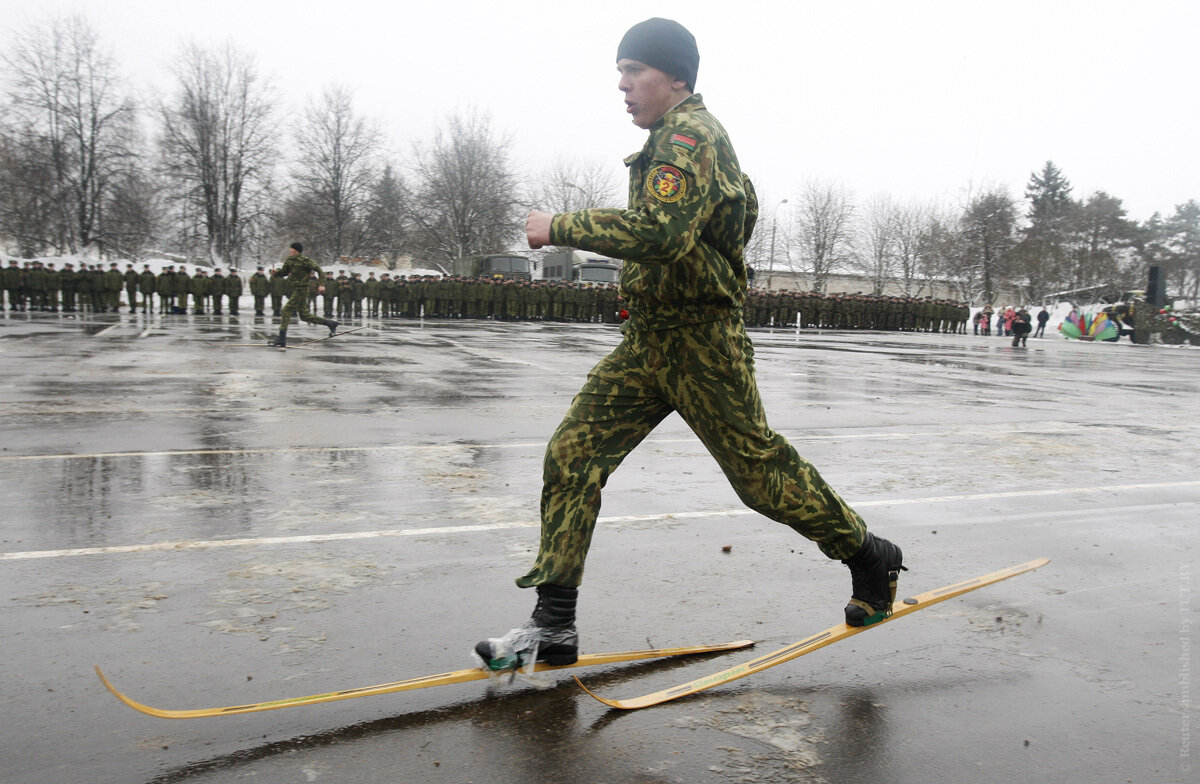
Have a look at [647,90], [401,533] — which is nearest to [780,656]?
[647,90]

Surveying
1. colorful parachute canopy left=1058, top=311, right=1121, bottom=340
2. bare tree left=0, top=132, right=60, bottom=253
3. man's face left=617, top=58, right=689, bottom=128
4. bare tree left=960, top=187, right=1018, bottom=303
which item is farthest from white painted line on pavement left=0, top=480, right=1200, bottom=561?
bare tree left=960, top=187, right=1018, bottom=303

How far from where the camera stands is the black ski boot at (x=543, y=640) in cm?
289

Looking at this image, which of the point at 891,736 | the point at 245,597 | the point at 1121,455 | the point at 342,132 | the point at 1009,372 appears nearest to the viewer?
the point at 891,736

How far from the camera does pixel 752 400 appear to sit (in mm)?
3080

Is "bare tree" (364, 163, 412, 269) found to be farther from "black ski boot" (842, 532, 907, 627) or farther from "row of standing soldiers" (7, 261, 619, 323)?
"black ski boot" (842, 532, 907, 627)

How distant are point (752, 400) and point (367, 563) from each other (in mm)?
2124

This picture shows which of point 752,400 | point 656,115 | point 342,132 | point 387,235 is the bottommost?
point 752,400

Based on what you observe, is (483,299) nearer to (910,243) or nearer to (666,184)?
(666,184)

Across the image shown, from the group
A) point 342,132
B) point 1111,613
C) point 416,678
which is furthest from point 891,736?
point 342,132

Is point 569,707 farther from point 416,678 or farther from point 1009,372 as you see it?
point 1009,372

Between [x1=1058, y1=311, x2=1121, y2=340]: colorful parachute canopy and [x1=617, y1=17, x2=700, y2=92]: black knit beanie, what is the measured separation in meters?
44.0

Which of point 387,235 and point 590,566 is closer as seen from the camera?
point 590,566

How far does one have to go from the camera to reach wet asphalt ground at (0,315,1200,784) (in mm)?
2604

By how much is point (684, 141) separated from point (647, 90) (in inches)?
11.0
